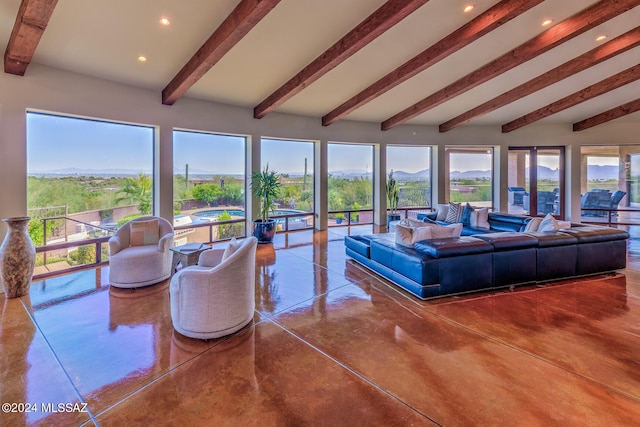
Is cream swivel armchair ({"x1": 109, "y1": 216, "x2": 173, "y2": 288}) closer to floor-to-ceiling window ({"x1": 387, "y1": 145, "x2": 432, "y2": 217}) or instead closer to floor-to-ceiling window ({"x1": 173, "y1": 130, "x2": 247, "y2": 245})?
floor-to-ceiling window ({"x1": 173, "y1": 130, "x2": 247, "y2": 245})

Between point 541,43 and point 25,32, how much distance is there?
718 cm

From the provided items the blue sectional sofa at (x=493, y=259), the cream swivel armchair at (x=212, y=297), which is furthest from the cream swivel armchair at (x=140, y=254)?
the blue sectional sofa at (x=493, y=259)

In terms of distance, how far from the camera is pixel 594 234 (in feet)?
14.1

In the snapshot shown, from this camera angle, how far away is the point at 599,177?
8.95m

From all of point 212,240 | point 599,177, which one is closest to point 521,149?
point 599,177

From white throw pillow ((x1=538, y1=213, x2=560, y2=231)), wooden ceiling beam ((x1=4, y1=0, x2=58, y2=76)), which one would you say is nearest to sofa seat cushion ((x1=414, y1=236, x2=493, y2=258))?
white throw pillow ((x1=538, y1=213, x2=560, y2=231))

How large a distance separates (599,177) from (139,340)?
1212 cm

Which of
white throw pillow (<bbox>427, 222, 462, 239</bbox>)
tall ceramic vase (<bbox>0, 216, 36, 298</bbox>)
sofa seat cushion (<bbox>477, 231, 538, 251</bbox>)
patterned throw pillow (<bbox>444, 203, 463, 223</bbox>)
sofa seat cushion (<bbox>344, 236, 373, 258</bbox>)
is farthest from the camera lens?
patterned throw pillow (<bbox>444, 203, 463, 223</bbox>)

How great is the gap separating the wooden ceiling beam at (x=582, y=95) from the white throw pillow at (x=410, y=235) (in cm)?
628

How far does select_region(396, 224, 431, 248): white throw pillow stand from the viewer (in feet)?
13.1

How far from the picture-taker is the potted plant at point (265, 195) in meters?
6.98

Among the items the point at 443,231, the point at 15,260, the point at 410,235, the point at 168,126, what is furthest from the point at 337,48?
the point at 15,260

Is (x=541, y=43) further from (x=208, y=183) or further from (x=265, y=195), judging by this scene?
(x=208, y=183)

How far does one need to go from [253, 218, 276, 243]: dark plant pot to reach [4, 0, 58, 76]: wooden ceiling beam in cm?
453
